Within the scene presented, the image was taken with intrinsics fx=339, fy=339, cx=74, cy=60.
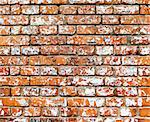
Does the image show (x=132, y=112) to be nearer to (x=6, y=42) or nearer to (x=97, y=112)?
(x=97, y=112)

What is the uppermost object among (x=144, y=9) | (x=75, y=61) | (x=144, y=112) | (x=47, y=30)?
(x=144, y=9)

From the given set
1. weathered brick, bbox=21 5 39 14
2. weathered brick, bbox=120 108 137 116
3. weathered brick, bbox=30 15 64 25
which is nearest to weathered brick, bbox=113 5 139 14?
weathered brick, bbox=30 15 64 25

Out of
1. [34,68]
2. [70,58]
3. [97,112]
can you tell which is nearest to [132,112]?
[97,112]

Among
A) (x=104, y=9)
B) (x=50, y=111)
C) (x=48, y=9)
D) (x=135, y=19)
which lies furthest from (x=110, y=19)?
(x=50, y=111)

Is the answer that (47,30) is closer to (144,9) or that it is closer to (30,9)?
(30,9)

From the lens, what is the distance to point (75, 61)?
2.72 m

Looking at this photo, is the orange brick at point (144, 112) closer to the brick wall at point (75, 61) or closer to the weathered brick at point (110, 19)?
the brick wall at point (75, 61)

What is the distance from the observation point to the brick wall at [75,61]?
8.85ft

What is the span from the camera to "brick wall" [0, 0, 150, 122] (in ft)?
8.85

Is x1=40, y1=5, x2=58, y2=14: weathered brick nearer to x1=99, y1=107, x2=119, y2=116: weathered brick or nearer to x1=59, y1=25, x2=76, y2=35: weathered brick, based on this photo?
x1=59, y1=25, x2=76, y2=35: weathered brick

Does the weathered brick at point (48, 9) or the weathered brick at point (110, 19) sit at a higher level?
the weathered brick at point (48, 9)

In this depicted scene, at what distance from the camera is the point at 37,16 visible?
2.74 meters

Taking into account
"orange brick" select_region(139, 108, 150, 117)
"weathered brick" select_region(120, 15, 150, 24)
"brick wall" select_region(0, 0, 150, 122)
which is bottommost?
"orange brick" select_region(139, 108, 150, 117)

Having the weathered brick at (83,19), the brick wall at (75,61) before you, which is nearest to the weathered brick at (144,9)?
the brick wall at (75,61)
